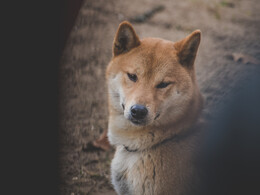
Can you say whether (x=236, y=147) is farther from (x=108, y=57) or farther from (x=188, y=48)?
(x=108, y=57)

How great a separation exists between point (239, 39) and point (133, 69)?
10.6ft

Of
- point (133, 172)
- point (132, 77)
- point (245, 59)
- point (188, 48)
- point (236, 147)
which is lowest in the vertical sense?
point (133, 172)

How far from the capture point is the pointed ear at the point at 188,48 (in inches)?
100

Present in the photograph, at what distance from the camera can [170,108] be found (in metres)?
2.61

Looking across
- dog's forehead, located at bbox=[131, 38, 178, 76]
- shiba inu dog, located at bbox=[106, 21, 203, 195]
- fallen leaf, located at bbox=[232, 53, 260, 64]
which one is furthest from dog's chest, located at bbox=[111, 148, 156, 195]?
fallen leaf, located at bbox=[232, 53, 260, 64]

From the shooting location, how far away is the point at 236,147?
2260 mm

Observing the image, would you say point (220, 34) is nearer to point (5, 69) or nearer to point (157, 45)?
point (157, 45)

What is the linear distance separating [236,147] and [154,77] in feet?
3.18

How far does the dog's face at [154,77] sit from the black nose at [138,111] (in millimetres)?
11

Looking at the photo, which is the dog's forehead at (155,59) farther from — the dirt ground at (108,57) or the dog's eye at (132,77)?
the dirt ground at (108,57)

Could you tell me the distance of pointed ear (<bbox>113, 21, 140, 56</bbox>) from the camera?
2652mm

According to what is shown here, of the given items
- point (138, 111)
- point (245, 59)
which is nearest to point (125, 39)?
point (138, 111)

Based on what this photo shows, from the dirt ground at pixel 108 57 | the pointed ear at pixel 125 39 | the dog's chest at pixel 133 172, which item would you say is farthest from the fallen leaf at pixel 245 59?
the dog's chest at pixel 133 172

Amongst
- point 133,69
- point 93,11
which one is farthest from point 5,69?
point 93,11
